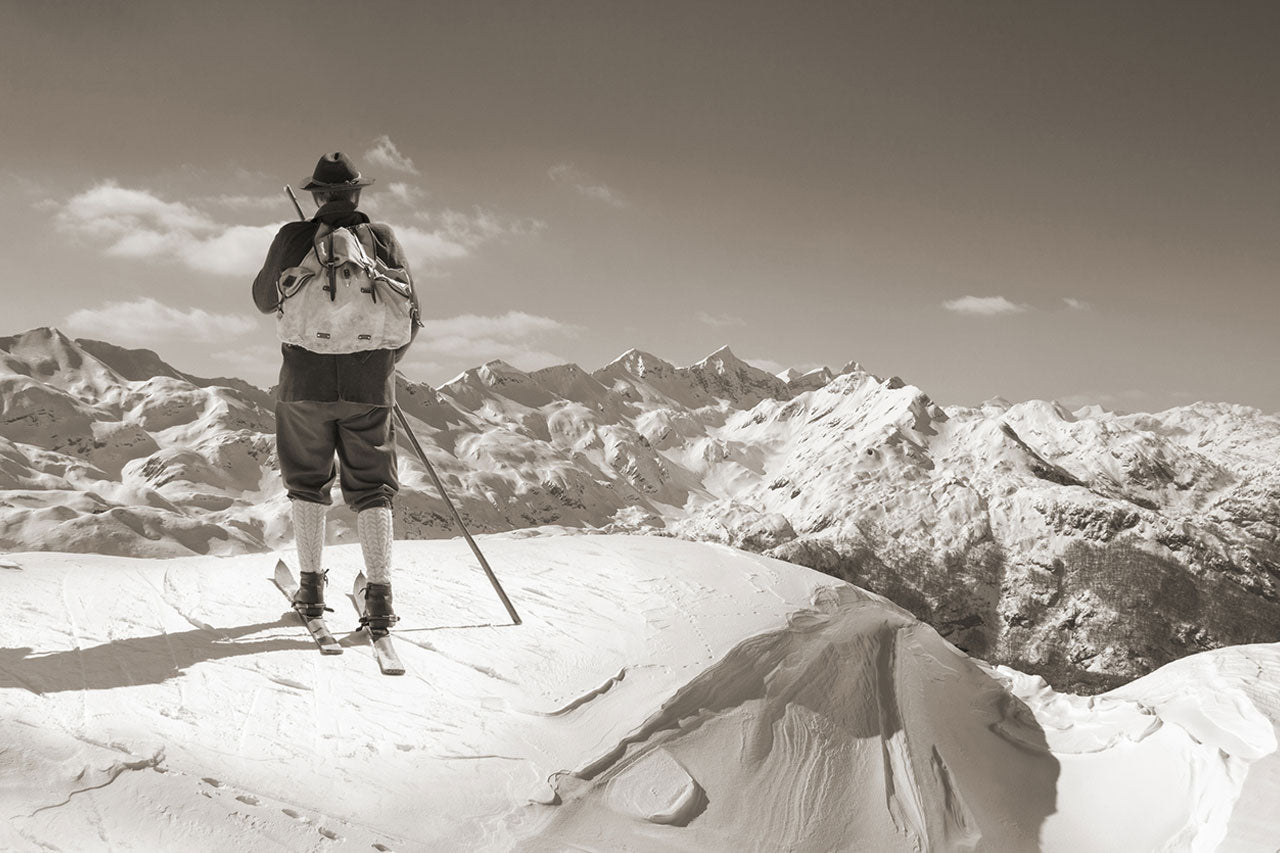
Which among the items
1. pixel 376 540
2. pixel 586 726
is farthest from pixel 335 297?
pixel 586 726

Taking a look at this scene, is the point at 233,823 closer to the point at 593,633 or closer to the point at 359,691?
the point at 359,691

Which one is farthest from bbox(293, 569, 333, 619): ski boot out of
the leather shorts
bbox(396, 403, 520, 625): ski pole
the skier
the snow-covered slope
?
bbox(396, 403, 520, 625): ski pole

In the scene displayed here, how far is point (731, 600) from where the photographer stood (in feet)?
19.5

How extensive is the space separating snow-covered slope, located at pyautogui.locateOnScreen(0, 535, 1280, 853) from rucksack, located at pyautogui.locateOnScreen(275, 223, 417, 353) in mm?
1685

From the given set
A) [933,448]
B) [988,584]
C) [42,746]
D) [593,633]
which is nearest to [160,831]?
[42,746]

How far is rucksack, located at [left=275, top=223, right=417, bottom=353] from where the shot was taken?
4801mm

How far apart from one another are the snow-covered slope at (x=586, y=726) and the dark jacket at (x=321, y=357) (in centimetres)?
139

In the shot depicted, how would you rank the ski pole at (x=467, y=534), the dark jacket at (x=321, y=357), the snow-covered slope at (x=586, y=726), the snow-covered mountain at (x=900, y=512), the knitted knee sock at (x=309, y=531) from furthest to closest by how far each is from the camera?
1. the snow-covered mountain at (x=900, y=512)
2. the ski pole at (x=467, y=534)
3. the knitted knee sock at (x=309, y=531)
4. the dark jacket at (x=321, y=357)
5. the snow-covered slope at (x=586, y=726)

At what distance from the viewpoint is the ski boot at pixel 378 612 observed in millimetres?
5012

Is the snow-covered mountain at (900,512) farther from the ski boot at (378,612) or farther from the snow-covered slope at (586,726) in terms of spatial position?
the ski boot at (378,612)

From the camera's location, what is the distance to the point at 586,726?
171 inches

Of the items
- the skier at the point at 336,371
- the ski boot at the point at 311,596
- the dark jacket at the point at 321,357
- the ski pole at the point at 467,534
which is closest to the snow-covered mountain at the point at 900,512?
the ski pole at the point at 467,534

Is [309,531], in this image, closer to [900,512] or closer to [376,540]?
[376,540]

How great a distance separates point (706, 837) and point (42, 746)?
260cm
